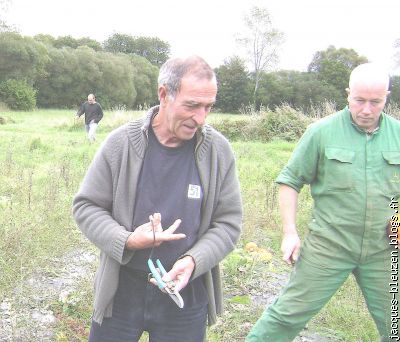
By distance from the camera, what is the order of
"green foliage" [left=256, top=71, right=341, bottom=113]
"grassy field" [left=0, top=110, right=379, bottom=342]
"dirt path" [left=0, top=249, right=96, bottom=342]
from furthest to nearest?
"green foliage" [left=256, top=71, right=341, bottom=113] → "grassy field" [left=0, top=110, right=379, bottom=342] → "dirt path" [left=0, top=249, right=96, bottom=342]

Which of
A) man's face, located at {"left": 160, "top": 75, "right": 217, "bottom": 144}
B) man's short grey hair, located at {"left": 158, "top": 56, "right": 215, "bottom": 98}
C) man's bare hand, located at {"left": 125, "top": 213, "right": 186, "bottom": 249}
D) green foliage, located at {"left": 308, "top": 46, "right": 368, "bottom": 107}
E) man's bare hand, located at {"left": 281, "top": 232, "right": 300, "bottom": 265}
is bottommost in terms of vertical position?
man's bare hand, located at {"left": 281, "top": 232, "right": 300, "bottom": 265}

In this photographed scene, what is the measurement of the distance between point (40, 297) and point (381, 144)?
9.00 ft

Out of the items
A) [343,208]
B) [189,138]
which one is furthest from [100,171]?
[343,208]

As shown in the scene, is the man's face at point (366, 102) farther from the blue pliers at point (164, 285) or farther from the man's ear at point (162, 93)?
the blue pliers at point (164, 285)

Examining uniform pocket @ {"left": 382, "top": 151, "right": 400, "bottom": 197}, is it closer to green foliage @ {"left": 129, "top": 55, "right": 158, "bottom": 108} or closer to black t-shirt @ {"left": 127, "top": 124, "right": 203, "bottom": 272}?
black t-shirt @ {"left": 127, "top": 124, "right": 203, "bottom": 272}

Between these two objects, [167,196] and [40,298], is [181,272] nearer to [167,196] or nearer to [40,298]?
[167,196]

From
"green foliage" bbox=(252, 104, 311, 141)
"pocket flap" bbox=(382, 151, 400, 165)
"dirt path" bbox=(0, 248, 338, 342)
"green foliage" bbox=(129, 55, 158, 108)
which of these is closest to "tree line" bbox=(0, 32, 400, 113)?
"green foliage" bbox=(129, 55, 158, 108)

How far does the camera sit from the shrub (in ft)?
130

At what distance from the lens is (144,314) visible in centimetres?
216

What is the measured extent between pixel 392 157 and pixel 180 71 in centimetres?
161

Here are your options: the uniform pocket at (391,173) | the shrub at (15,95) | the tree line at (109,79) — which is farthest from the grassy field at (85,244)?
the tree line at (109,79)

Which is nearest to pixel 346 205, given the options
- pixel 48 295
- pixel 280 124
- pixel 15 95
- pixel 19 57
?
pixel 48 295

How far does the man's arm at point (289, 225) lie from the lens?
3105mm

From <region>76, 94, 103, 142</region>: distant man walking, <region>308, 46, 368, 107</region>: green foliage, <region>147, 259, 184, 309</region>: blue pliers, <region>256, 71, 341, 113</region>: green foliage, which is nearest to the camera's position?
<region>147, 259, 184, 309</region>: blue pliers
